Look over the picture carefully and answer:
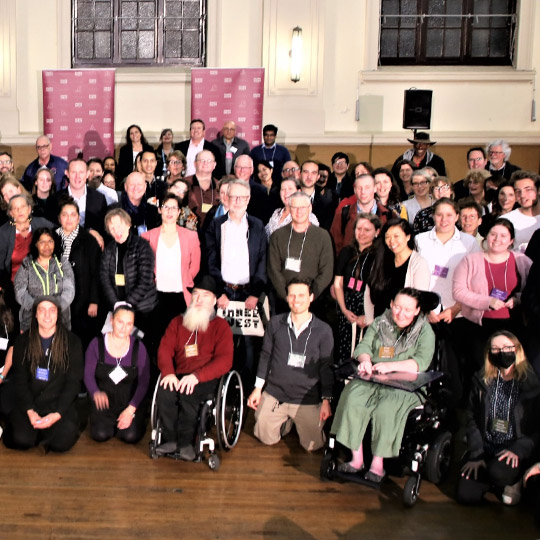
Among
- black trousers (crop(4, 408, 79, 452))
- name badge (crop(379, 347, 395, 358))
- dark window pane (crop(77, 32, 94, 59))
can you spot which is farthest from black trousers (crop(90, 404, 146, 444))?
dark window pane (crop(77, 32, 94, 59))

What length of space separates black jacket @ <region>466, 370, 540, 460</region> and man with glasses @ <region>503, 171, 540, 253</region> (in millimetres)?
1679

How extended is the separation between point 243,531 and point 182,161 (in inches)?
151

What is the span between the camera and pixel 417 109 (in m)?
8.57

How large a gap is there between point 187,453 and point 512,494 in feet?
5.81

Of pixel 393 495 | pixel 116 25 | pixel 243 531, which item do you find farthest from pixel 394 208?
pixel 116 25

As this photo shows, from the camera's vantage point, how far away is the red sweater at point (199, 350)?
427cm

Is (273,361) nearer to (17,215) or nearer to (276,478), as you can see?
(276,478)

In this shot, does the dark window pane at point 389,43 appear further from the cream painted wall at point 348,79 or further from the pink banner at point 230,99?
the pink banner at point 230,99

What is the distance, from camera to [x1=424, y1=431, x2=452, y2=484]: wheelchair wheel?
380 cm

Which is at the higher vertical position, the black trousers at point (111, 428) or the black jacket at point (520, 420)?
the black jacket at point (520, 420)

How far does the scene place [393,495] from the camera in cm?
378

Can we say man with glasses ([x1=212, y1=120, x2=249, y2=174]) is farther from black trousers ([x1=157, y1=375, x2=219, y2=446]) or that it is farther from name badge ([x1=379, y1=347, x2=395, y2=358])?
name badge ([x1=379, y1=347, x2=395, y2=358])

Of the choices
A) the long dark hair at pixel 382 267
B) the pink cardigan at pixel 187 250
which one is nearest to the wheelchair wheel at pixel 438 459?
the long dark hair at pixel 382 267

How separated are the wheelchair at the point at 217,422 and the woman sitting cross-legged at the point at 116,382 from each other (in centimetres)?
24
